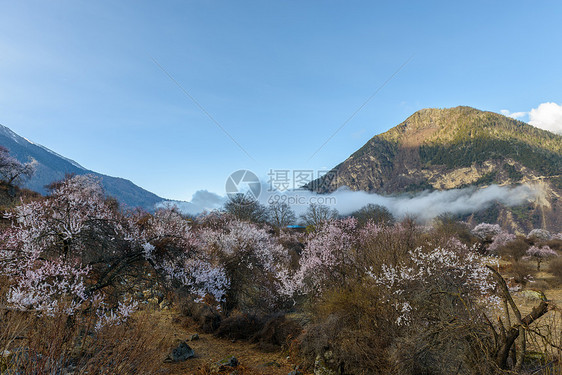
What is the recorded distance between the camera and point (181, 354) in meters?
10.6

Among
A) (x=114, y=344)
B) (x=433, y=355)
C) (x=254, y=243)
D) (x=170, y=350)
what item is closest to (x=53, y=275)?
(x=114, y=344)

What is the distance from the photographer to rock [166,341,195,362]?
10.2 meters

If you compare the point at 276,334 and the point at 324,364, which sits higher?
the point at 324,364

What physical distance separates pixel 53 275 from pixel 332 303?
8.45 m

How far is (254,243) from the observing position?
1883 centimetres

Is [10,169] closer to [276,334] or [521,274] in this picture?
[276,334]

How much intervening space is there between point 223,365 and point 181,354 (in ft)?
6.35

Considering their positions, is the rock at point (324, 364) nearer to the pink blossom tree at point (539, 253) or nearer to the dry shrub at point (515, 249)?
the pink blossom tree at point (539, 253)

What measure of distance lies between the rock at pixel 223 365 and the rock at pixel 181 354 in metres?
1.45

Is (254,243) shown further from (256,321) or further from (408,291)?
(408,291)

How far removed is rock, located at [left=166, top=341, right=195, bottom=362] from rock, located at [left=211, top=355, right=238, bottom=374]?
145cm

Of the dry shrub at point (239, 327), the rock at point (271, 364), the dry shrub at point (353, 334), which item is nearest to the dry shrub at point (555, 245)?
the dry shrub at point (353, 334)

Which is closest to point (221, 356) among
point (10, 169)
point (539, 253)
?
point (10, 169)

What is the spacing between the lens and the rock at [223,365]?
30.9 feet
